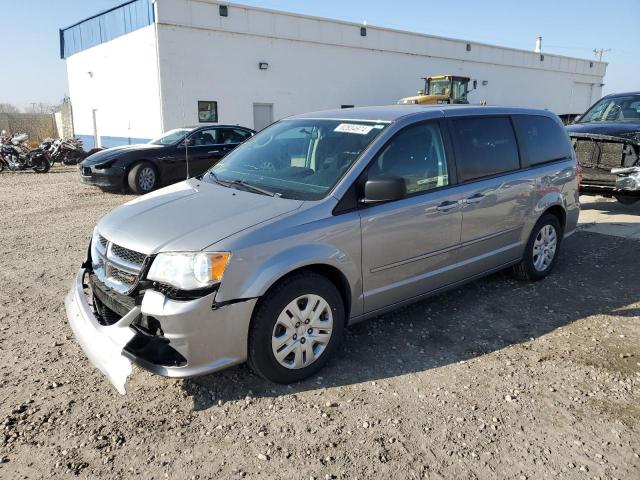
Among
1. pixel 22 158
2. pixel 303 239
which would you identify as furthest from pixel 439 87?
pixel 303 239

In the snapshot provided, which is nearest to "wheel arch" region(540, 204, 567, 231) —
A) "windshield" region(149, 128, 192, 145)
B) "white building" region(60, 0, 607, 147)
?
"windshield" region(149, 128, 192, 145)

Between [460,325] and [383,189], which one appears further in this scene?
[460,325]

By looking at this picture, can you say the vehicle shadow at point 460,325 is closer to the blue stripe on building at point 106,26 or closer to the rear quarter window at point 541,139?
the rear quarter window at point 541,139

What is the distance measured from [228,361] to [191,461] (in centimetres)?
59

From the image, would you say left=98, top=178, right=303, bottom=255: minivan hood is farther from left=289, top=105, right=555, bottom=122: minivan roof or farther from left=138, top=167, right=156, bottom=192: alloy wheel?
left=138, top=167, right=156, bottom=192: alloy wheel

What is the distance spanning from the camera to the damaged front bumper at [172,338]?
2.84 meters

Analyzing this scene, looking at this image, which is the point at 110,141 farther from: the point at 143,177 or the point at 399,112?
the point at 399,112

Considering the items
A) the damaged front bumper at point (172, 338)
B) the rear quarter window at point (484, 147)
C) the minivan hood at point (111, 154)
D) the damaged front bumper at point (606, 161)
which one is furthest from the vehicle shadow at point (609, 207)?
the minivan hood at point (111, 154)

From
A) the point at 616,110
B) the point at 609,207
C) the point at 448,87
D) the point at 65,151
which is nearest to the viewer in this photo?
the point at 616,110

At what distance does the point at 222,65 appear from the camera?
755 inches

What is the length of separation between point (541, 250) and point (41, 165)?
15427mm

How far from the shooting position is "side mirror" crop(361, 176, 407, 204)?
338cm

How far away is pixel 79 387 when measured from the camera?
10.9ft

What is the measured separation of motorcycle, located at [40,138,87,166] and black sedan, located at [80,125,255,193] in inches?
293
